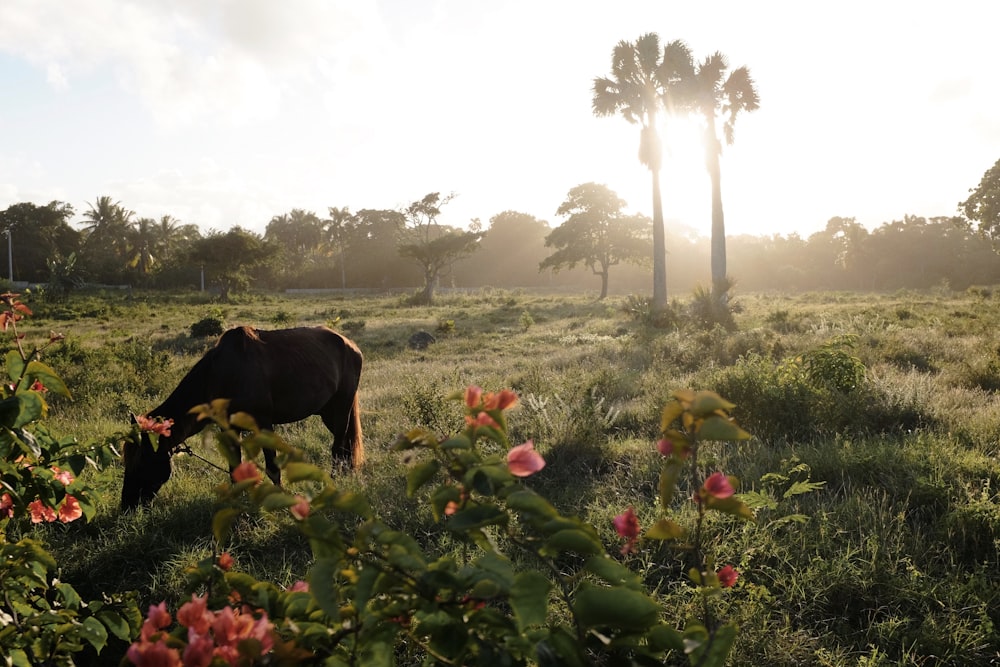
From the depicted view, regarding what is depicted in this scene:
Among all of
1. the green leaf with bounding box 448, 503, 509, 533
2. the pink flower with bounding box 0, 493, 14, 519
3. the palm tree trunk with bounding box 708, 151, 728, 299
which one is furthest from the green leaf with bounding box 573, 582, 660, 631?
the palm tree trunk with bounding box 708, 151, 728, 299

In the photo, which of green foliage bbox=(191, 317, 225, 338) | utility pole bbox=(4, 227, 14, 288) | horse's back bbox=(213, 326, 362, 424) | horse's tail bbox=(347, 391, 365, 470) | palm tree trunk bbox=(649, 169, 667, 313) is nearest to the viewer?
horse's back bbox=(213, 326, 362, 424)

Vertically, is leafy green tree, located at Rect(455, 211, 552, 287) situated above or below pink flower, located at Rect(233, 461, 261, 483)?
above

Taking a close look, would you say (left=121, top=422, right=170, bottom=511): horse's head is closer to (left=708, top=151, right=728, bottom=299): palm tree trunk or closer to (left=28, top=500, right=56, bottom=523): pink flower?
(left=28, top=500, right=56, bottom=523): pink flower

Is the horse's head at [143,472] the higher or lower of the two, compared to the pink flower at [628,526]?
lower

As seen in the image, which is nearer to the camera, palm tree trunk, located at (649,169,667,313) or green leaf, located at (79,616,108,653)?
green leaf, located at (79,616,108,653)

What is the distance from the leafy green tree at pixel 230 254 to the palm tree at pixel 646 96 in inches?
982

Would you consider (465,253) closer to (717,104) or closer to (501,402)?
(717,104)

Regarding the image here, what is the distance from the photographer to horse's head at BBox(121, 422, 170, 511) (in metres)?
4.25

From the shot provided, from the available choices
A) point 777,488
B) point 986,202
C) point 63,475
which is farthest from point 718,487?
point 986,202

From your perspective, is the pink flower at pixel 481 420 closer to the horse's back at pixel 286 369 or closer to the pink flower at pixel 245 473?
the pink flower at pixel 245 473

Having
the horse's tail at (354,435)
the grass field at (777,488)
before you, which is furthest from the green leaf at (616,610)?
the horse's tail at (354,435)

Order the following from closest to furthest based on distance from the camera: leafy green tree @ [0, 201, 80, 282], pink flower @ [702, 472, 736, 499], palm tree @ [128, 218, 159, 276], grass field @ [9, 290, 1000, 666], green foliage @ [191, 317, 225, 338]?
pink flower @ [702, 472, 736, 499], grass field @ [9, 290, 1000, 666], green foliage @ [191, 317, 225, 338], leafy green tree @ [0, 201, 80, 282], palm tree @ [128, 218, 159, 276]

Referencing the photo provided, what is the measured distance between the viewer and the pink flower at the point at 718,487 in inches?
45.2

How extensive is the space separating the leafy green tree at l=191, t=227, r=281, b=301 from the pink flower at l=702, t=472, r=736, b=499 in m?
38.6
